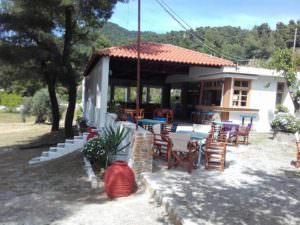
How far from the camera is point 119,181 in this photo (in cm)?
635

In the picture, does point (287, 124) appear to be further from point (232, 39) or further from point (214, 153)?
point (232, 39)

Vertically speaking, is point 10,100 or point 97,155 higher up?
point 10,100

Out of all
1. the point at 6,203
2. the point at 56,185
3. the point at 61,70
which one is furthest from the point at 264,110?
the point at 6,203

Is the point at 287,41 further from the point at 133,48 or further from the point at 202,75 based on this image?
the point at 133,48

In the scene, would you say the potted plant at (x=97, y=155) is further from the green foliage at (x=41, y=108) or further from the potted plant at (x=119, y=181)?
the green foliage at (x=41, y=108)

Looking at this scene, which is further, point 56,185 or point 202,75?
point 202,75

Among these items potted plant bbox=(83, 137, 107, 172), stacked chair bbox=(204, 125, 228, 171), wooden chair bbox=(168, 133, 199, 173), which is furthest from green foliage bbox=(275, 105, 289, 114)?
potted plant bbox=(83, 137, 107, 172)

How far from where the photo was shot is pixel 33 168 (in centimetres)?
1036

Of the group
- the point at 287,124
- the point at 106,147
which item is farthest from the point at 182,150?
the point at 287,124

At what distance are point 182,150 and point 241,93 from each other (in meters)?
8.01

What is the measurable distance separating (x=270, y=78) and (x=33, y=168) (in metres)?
10.3

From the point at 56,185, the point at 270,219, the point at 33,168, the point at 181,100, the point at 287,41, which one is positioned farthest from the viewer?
the point at 287,41

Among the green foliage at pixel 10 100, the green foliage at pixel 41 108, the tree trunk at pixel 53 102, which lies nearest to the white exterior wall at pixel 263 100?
the tree trunk at pixel 53 102

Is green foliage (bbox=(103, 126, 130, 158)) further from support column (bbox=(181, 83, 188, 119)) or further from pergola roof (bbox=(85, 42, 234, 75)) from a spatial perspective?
support column (bbox=(181, 83, 188, 119))
